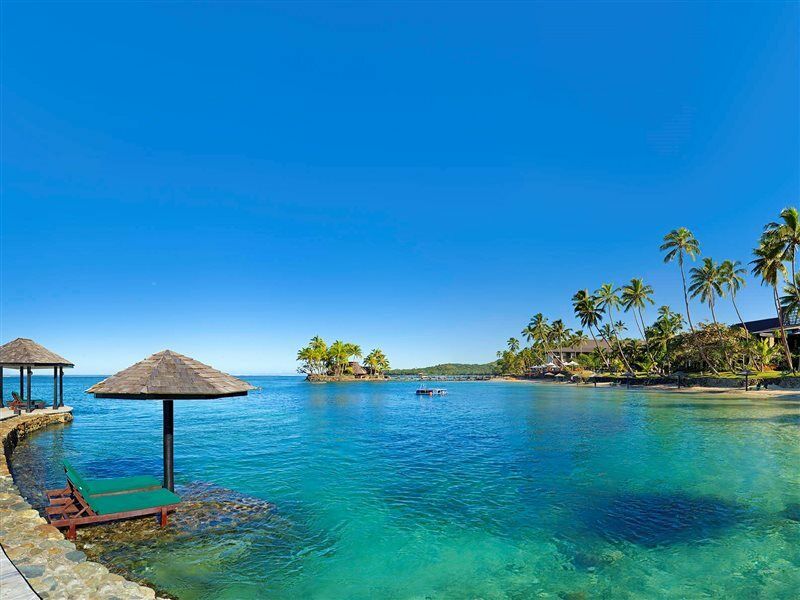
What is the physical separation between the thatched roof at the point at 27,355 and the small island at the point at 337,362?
107 meters

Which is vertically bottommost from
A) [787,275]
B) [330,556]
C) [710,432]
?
[710,432]

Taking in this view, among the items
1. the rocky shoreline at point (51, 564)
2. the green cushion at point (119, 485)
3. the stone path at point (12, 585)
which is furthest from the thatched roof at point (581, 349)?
the stone path at point (12, 585)

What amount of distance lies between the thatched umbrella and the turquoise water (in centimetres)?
264

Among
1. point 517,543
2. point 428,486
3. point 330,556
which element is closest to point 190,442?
point 428,486

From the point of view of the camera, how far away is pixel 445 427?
91.8ft

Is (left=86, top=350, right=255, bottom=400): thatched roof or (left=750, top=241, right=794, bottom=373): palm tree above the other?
(left=750, top=241, right=794, bottom=373): palm tree

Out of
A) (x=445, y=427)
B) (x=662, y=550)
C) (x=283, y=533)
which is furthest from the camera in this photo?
(x=445, y=427)

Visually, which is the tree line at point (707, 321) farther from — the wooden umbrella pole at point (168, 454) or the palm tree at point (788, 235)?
the wooden umbrella pole at point (168, 454)

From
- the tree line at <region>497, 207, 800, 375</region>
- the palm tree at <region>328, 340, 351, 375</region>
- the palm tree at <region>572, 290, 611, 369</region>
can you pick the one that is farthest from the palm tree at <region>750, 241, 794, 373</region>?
the palm tree at <region>328, 340, 351, 375</region>

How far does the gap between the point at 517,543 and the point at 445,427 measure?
19596mm

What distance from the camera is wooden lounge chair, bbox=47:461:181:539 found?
303 inches

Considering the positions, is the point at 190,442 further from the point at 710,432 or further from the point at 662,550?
the point at 710,432

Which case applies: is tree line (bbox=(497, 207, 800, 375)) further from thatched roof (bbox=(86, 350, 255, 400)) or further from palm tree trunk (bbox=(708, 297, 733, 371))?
thatched roof (bbox=(86, 350, 255, 400))

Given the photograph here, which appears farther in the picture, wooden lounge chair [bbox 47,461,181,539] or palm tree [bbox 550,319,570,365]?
palm tree [bbox 550,319,570,365]
